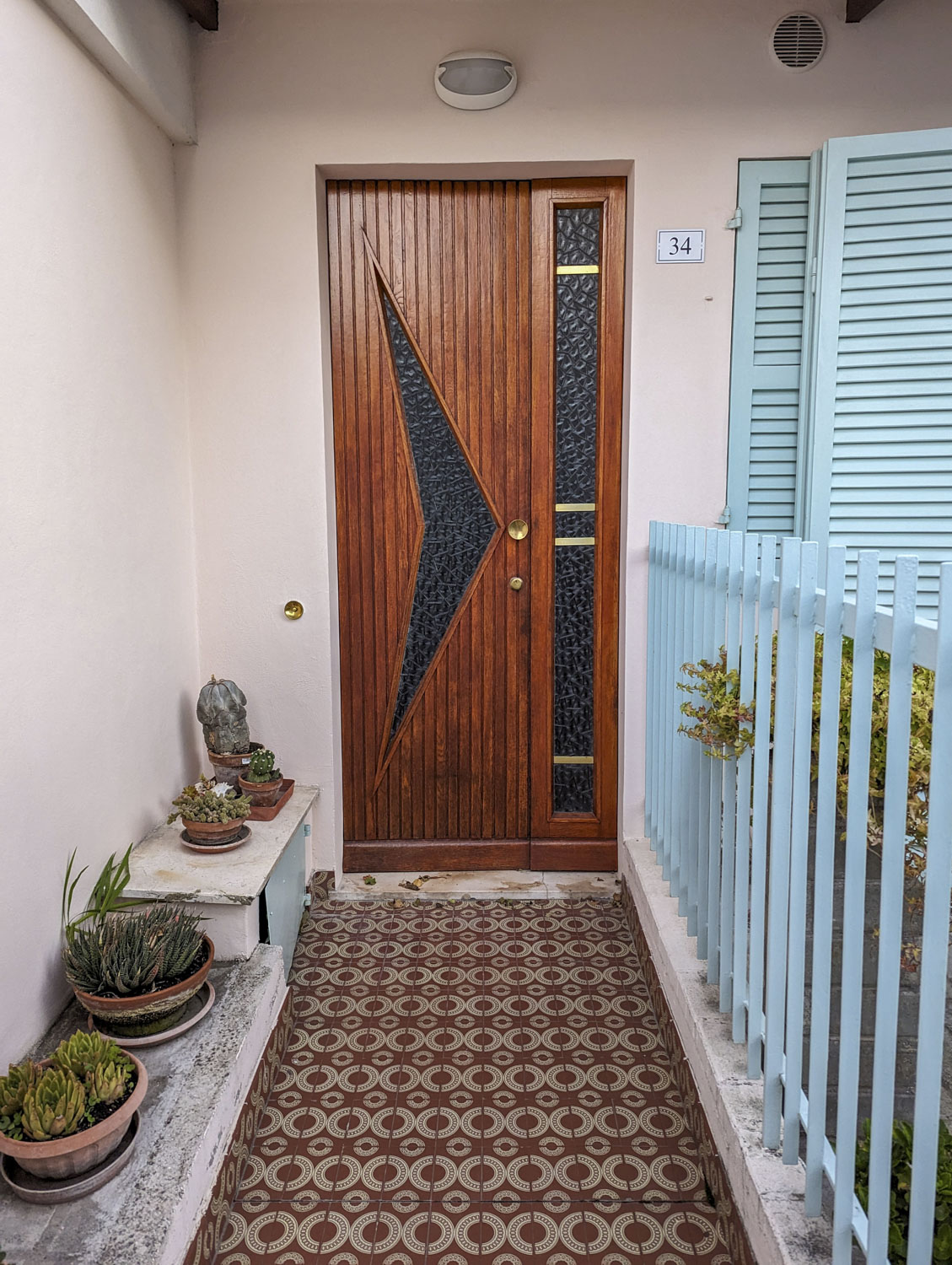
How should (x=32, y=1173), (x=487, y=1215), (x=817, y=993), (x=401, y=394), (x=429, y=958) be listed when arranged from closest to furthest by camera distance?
(x=817, y=993), (x=32, y=1173), (x=487, y=1215), (x=429, y=958), (x=401, y=394)

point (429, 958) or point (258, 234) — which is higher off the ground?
point (258, 234)

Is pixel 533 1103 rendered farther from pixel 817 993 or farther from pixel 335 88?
pixel 335 88

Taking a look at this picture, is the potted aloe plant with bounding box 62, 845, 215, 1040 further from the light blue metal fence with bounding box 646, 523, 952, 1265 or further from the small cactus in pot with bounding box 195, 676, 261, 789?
the light blue metal fence with bounding box 646, 523, 952, 1265

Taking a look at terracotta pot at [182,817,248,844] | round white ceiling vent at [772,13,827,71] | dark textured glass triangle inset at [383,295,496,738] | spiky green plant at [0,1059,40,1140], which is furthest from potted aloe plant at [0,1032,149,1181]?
round white ceiling vent at [772,13,827,71]

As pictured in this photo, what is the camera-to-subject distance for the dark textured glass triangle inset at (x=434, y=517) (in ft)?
10.6

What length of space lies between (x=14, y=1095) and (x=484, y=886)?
1.88m

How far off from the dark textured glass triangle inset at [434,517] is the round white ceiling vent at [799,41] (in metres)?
1.50

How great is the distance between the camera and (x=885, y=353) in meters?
2.88

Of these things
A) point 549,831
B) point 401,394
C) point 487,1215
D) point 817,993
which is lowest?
point 487,1215

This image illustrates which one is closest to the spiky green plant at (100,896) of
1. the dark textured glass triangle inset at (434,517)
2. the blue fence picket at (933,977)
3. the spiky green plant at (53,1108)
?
the spiky green plant at (53,1108)

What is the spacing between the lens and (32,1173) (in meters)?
1.63

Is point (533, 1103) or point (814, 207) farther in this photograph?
point (814, 207)

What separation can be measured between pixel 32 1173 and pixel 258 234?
2.69 m

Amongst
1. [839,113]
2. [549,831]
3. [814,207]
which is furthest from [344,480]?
[839,113]
